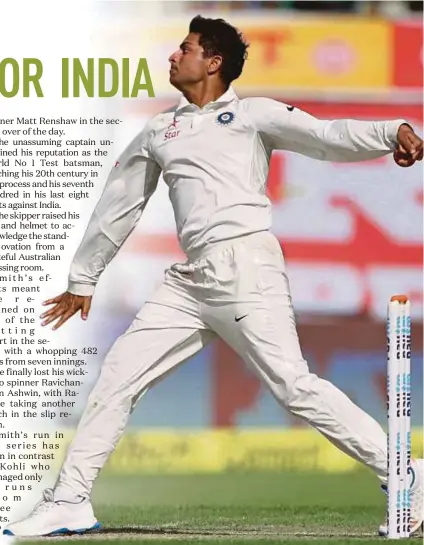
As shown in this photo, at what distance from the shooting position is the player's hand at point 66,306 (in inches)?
199

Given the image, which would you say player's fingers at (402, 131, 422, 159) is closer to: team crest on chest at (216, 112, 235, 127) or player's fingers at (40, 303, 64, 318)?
team crest on chest at (216, 112, 235, 127)

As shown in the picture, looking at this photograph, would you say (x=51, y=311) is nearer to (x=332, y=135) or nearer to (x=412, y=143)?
(x=332, y=135)

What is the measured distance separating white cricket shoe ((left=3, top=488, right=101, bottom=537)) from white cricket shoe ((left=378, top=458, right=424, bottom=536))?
1061 mm

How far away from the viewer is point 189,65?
4.82m

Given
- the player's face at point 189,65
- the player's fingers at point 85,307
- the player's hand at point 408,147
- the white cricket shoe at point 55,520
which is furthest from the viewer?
the player's fingers at point 85,307

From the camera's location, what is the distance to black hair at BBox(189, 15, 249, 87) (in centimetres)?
488

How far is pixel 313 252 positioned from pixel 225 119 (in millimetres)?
2590

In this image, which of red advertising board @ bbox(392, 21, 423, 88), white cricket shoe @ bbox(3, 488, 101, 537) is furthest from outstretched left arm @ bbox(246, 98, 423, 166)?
red advertising board @ bbox(392, 21, 423, 88)

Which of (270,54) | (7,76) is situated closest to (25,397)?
(7,76)

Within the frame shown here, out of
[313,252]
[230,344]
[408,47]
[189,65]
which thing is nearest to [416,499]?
[230,344]

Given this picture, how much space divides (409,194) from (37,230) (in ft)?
8.31

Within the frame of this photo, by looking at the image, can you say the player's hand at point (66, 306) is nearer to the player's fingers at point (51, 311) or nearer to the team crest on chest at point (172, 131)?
the player's fingers at point (51, 311)

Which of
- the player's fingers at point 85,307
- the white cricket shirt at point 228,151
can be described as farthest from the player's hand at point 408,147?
the player's fingers at point 85,307

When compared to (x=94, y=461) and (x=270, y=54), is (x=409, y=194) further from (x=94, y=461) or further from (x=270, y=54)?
(x=94, y=461)
